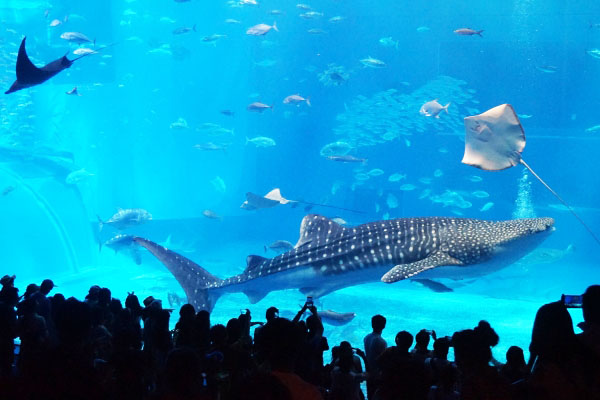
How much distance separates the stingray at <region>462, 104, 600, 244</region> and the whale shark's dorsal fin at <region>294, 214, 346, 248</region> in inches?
88.8

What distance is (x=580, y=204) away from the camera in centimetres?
3103

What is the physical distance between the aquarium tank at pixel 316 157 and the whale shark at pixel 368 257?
0.09 feet

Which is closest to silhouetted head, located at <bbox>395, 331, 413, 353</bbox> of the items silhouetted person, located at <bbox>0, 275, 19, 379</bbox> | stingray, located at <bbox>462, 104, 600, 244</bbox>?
silhouetted person, located at <bbox>0, 275, 19, 379</bbox>

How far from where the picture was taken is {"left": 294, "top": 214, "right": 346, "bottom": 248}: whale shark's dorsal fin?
629 centimetres

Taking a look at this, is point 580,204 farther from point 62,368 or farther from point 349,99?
point 62,368

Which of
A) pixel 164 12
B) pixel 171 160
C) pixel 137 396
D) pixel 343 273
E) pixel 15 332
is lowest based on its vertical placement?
pixel 137 396

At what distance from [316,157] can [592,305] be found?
3953 centimetres

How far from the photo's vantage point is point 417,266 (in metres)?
5.55

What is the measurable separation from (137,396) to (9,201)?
29.1 m

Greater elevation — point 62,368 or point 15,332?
point 15,332

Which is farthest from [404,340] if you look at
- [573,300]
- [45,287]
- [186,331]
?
[45,287]

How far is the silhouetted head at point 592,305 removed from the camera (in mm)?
2195

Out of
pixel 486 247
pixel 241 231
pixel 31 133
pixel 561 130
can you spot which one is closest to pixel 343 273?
pixel 486 247

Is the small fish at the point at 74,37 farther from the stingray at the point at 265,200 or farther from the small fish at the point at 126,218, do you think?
the stingray at the point at 265,200
